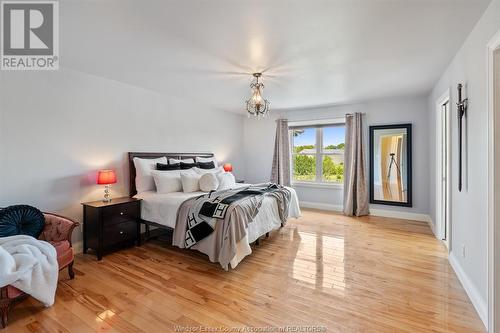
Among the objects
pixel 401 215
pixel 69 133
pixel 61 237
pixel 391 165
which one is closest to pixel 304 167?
pixel 391 165

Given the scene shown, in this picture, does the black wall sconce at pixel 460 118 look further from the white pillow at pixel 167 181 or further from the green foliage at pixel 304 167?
the white pillow at pixel 167 181

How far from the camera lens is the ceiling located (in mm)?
1832

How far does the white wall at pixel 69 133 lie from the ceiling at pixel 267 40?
33 centimetres

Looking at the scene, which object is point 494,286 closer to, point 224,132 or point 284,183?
point 284,183

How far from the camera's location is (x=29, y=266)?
6.27 ft

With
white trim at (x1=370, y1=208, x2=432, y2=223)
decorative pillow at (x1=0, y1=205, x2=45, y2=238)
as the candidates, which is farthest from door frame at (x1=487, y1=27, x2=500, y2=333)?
decorative pillow at (x1=0, y1=205, x2=45, y2=238)

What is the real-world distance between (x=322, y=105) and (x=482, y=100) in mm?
3510

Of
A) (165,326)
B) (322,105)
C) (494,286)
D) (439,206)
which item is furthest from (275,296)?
(322,105)

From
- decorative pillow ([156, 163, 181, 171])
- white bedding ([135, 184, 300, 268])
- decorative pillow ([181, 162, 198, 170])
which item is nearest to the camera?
white bedding ([135, 184, 300, 268])

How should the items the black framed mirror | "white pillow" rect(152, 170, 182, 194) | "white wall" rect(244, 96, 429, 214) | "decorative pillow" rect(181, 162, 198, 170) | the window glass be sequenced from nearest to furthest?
"white pillow" rect(152, 170, 182, 194) < "decorative pillow" rect(181, 162, 198, 170) < "white wall" rect(244, 96, 429, 214) < the black framed mirror < the window glass

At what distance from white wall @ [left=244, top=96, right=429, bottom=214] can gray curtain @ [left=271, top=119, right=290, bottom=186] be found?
0.25 m

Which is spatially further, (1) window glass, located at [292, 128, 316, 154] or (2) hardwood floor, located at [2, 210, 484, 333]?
(1) window glass, located at [292, 128, 316, 154]

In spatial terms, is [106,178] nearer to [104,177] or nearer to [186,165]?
[104,177]

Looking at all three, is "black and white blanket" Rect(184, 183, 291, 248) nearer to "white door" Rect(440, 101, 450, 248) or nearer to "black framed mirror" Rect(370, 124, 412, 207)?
"white door" Rect(440, 101, 450, 248)
